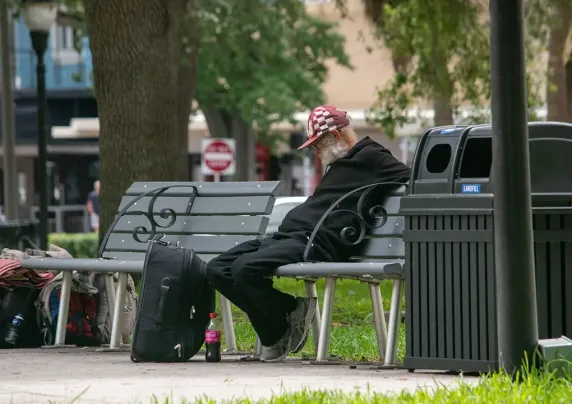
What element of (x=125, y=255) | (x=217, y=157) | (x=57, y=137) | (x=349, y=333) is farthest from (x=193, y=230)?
(x=57, y=137)

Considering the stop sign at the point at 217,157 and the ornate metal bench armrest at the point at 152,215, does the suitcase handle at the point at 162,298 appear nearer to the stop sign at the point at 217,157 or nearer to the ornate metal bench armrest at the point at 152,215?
the ornate metal bench armrest at the point at 152,215

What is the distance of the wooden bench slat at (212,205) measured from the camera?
30.1 feet

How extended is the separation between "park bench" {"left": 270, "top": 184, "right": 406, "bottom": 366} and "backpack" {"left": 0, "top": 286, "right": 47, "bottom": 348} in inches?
80.6

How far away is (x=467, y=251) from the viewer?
714cm

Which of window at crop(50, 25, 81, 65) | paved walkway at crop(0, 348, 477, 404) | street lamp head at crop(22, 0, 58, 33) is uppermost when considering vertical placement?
window at crop(50, 25, 81, 65)

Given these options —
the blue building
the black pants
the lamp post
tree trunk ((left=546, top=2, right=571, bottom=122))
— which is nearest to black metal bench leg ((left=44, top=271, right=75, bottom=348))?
the black pants

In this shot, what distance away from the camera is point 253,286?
814 centimetres

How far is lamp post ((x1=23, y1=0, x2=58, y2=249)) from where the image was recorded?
19.5 metres

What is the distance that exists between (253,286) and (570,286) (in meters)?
1.76

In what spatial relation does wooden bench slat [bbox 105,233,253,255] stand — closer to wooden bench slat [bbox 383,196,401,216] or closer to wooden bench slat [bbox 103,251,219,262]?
wooden bench slat [bbox 103,251,219,262]

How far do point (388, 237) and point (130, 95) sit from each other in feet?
21.7

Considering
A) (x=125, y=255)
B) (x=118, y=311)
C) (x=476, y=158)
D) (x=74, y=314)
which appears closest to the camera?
(x=476, y=158)

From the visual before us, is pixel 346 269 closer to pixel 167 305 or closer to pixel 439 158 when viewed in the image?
pixel 439 158

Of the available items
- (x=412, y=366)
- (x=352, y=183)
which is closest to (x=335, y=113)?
(x=352, y=183)
